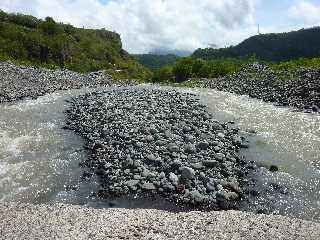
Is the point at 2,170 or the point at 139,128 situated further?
the point at 139,128

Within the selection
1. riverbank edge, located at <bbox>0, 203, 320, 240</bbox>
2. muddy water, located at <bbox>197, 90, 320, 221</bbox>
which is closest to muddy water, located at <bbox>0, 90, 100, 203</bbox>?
riverbank edge, located at <bbox>0, 203, 320, 240</bbox>

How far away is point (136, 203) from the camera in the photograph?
53.7 feet

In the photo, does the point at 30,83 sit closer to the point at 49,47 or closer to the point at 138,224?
the point at 138,224

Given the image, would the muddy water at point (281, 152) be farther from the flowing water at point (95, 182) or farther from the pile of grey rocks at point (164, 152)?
the pile of grey rocks at point (164, 152)

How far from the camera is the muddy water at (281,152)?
16.6 m

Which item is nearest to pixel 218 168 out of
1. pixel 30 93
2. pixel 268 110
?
pixel 268 110

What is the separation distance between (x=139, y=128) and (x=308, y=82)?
19.9 meters

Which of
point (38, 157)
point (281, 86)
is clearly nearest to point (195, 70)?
point (281, 86)

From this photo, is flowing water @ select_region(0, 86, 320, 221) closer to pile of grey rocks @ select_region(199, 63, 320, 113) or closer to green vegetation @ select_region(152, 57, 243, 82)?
pile of grey rocks @ select_region(199, 63, 320, 113)

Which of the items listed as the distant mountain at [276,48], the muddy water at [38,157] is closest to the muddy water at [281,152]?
the muddy water at [38,157]

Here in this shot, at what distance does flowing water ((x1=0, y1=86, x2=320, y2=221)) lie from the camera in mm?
16875

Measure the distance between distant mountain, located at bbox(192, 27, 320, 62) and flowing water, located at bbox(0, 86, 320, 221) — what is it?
439 feet

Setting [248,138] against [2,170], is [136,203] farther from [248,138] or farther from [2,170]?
[248,138]

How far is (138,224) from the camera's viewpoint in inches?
542
